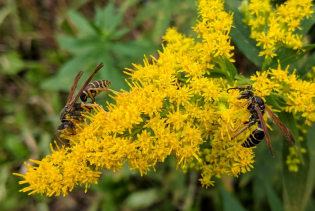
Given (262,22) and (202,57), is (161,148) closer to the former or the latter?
(202,57)

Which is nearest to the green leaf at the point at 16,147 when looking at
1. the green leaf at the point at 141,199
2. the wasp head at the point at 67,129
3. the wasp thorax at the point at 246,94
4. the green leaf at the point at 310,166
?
the green leaf at the point at 141,199

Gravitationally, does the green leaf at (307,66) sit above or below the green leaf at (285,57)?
below

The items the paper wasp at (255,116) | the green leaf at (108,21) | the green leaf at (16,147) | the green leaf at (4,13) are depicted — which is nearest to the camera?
the paper wasp at (255,116)

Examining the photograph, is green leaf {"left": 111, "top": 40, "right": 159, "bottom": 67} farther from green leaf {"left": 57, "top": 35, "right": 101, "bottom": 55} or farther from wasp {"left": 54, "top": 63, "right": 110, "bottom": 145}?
wasp {"left": 54, "top": 63, "right": 110, "bottom": 145}

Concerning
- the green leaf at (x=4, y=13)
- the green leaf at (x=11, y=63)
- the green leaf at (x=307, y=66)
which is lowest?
the green leaf at (x=307, y=66)

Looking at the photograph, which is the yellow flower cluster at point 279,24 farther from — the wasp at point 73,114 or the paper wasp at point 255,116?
the wasp at point 73,114

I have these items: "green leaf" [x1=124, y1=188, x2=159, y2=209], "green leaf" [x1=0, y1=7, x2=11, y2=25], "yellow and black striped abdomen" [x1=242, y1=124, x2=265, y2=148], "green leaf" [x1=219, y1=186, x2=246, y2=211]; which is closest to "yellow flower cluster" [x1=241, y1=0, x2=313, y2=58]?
"yellow and black striped abdomen" [x1=242, y1=124, x2=265, y2=148]

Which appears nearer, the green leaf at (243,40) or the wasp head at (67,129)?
the wasp head at (67,129)
